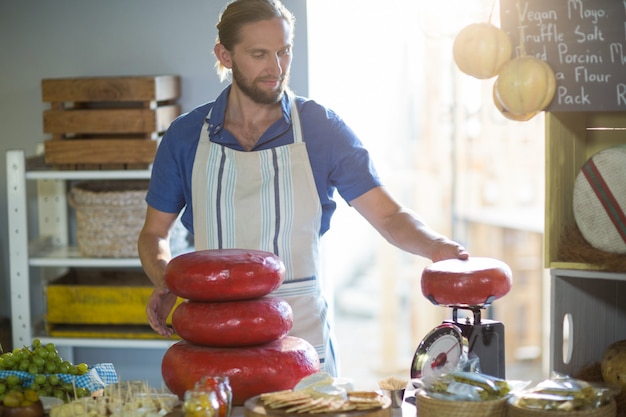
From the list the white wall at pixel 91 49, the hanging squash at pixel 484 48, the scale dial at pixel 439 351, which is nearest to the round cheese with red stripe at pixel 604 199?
the hanging squash at pixel 484 48

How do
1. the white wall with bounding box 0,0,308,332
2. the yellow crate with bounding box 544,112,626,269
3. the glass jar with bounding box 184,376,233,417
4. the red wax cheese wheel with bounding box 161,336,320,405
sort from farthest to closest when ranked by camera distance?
the white wall with bounding box 0,0,308,332 < the yellow crate with bounding box 544,112,626,269 < the red wax cheese wheel with bounding box 161,336,320,405 < the glass jar with bounding box 184,376,233,417

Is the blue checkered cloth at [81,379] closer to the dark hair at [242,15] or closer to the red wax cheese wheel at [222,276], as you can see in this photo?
the red wax cheese wheel at [222,276]

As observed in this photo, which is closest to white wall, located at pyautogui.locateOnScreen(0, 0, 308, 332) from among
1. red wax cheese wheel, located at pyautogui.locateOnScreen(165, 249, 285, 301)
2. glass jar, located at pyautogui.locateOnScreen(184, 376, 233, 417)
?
red wax cheese wheel, located at pyautogui.locateOnScreen(165, 249, 285, 301)

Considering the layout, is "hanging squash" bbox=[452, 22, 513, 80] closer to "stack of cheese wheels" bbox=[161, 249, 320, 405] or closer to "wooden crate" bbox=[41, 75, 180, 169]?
"stack of cheese wheels" bbox=[161, 249, 320, 405]

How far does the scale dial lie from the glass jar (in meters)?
0.42

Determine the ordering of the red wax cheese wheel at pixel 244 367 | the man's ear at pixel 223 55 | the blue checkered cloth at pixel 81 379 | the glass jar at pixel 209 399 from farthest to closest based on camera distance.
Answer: the man's ear at pixel 223 55 → the blue checkered cloth at pixel 81 379 → the red wax cheese wheel at pixel 244 367 → the glass jar at pixel 209 399

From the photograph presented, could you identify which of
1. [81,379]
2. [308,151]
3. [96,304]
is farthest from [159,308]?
[96,304]

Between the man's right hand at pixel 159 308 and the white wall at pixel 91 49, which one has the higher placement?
the white wall at pixel 91 49

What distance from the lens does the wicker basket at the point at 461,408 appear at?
1.66 metres

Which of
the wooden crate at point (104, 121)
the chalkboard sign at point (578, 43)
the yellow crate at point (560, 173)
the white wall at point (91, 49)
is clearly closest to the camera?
the chalkboard sign at point (578, 43)

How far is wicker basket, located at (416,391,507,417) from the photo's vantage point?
1663mm

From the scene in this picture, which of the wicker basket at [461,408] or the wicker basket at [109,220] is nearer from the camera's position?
the wicker basket at [461,408]

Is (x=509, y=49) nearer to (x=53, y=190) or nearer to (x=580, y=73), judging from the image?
(x=580, y=73)

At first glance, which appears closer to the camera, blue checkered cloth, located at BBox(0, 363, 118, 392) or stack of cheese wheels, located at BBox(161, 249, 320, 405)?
stack of cheese wheels, located at BBox(161, 249, 320, 405)
